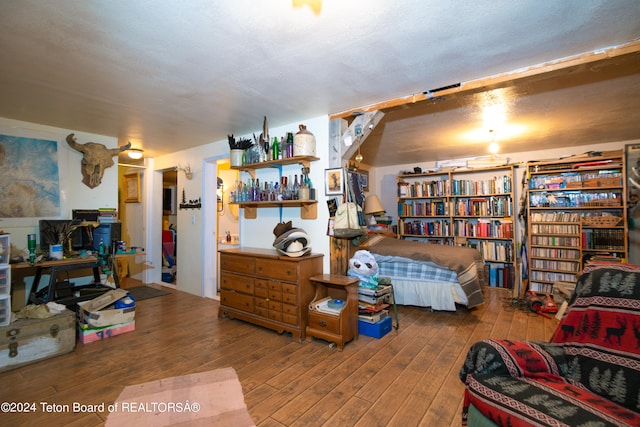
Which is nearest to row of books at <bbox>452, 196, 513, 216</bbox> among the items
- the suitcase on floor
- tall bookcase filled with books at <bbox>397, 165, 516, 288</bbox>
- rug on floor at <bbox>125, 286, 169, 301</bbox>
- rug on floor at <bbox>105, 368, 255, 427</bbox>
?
tall bookcase filled with books at <bbox>397, 165, 516, 288</bbox>

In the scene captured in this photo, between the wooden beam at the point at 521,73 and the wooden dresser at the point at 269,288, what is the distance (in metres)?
1.71

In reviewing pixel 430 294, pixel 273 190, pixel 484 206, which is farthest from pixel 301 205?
pixel 484 206

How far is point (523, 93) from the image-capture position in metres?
2.74

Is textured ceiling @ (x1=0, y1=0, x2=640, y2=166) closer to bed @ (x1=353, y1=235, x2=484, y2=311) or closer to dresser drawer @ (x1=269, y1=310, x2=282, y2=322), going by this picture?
bed @ (x1=353, y1=235, x2=484, y2=311)

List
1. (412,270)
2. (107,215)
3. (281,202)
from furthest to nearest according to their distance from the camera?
(107,215), (412,270), (281,202)

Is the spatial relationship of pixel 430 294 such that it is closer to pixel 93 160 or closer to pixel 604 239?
pixel 604 239

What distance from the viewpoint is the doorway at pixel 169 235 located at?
5582 mm

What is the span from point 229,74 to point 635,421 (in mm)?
2885

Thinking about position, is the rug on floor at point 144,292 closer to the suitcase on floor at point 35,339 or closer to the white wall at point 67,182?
the white wall at point 67,182

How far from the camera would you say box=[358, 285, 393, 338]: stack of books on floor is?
2.96m

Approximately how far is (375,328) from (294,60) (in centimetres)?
249

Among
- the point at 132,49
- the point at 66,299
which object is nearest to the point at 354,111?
the point at 132,49

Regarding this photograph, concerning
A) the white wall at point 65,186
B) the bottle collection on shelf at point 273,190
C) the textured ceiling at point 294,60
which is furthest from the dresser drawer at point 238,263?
the white wall at point 65,186

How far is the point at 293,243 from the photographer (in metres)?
3.03
